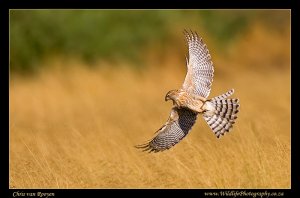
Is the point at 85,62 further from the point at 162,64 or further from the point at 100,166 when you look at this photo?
the point at 100,166

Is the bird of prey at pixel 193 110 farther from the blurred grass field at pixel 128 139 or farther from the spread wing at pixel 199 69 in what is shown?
the blurred grass field at pixel 128 139

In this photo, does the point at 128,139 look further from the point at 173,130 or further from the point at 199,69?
the point at 199,69

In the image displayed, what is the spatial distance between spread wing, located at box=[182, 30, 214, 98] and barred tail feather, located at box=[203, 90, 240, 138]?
26 cm

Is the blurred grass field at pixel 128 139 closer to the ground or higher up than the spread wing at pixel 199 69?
closer to the ground

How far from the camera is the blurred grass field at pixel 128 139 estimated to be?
8117mm

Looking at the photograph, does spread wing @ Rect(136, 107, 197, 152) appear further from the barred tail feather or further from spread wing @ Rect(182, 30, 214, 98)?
spread wing @ Rect(182, 30, 214, 98)

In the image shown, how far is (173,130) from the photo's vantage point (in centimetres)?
852

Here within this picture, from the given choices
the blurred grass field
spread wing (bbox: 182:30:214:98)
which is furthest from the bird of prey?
the blurred grass field

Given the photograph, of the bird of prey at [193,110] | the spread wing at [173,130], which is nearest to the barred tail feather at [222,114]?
the bird of prey at [193,110]

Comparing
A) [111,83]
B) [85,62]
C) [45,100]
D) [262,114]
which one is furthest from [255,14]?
[262,114]

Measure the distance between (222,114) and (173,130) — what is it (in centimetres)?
59

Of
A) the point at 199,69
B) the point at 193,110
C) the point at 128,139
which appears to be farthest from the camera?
the point at 128,139

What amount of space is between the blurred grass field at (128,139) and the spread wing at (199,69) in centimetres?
61

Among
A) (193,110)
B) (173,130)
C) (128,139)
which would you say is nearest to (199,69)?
(193,110)
